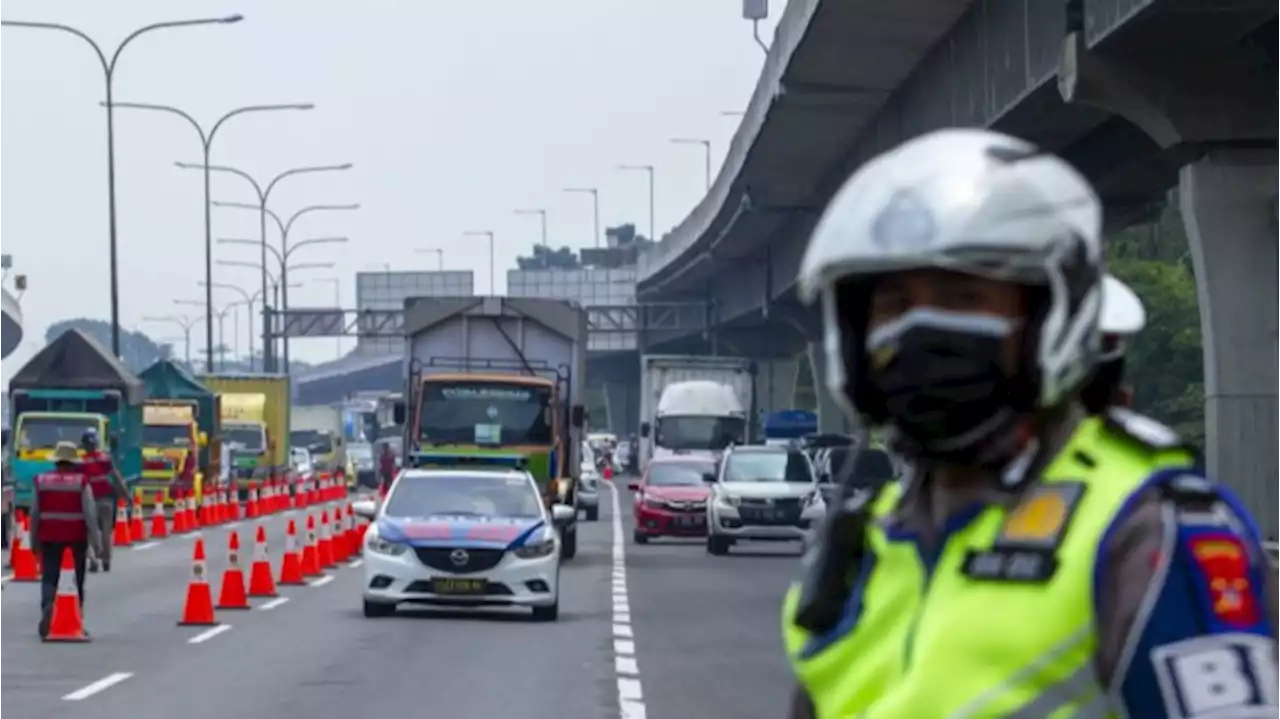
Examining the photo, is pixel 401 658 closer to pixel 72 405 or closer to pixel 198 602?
pixel 198 602

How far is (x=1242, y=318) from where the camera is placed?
34.6 m

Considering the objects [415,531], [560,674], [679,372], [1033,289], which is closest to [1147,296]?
[679,372]

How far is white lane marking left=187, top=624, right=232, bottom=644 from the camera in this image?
A: 2596cm

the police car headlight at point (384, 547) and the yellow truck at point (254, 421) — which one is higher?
the yellow truck at point (254, 421)

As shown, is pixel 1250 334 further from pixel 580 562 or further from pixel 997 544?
pixel 997 544

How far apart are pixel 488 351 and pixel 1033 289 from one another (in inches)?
1554

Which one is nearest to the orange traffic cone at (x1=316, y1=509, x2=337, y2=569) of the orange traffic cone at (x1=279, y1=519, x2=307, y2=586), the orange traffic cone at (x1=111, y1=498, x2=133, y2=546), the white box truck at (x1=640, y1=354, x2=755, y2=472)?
the orange traffic cone at (x1=279, y1=519, x2=307, y2=586)

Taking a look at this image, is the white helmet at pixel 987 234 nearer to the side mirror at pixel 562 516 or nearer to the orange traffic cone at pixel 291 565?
the side mirror at pixel 562 516

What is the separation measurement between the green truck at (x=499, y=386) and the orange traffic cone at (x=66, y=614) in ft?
44.5

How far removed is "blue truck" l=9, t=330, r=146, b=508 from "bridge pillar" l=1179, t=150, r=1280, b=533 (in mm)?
24350

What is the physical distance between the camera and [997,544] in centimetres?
328

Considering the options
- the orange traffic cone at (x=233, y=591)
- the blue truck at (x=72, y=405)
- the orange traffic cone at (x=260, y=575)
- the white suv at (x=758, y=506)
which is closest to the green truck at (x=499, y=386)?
the white suv at (x=758, y=506)

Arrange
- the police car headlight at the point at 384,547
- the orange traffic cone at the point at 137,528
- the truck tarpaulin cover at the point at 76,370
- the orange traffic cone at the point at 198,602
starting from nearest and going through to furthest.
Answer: the orange traffic cone at the point at 198,602 < the police car headlight at the point at 384,547 < the orange traffic cone at the point at 137,528 < the truck tarpaulin cover at the point at 76,370

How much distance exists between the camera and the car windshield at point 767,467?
4772cm
